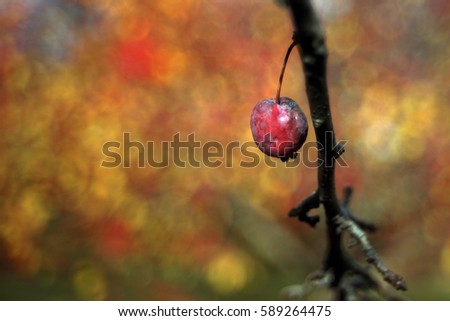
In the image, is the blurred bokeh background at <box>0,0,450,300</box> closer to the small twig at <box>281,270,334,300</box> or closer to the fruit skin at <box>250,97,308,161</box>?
the small twig at <box>281,270,334,300</box>

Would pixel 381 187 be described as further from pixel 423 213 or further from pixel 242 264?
pixel 242 264

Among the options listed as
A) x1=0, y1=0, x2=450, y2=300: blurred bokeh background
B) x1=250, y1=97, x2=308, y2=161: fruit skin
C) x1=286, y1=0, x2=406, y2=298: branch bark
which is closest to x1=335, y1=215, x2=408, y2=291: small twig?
x1=286, y1=0, x2=406, y2=298: branch bark

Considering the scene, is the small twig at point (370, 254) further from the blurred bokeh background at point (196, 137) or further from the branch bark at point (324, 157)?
the blurred bokeh background at point (196, 137)

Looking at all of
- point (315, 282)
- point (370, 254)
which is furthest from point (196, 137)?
point (370, 254)

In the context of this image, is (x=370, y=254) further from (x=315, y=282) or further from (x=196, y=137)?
(x=196, y=137)

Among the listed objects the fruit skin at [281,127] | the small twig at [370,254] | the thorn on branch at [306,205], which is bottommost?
the small twig at [370,254]

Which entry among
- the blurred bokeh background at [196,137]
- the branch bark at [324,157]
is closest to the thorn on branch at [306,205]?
the branch bark at [324,157]
